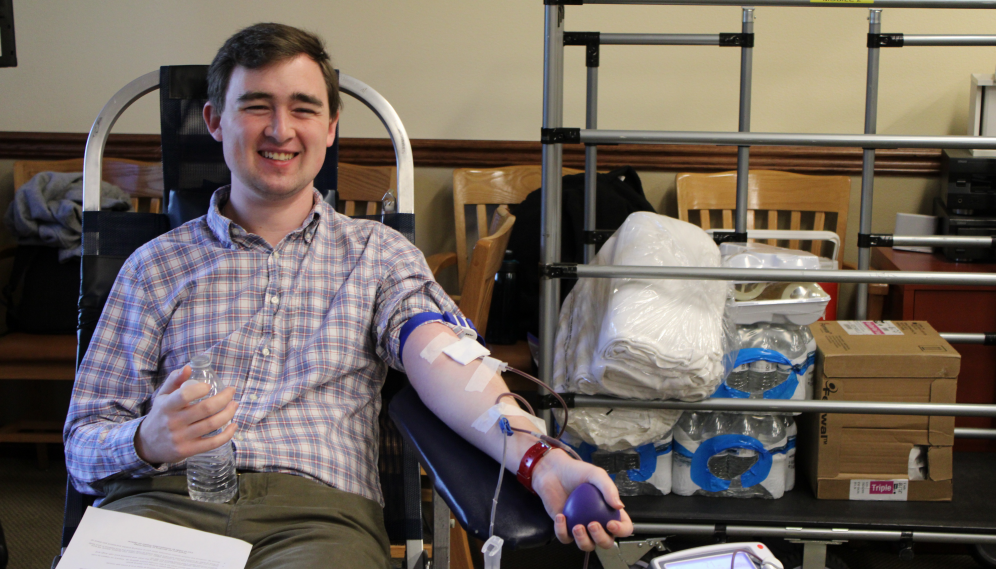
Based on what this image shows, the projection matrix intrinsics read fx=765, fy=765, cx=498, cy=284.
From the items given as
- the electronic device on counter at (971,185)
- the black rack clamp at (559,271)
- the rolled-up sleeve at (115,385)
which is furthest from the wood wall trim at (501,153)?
the rolled-up sleeve at (115,385)

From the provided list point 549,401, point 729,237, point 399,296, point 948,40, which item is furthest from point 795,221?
point 399,296

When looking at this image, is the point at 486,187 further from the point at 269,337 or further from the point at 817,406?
the point at 269,337

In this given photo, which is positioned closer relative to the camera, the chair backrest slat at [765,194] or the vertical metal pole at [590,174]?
the vertical metal pole at [590,174]

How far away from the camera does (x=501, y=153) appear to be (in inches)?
104

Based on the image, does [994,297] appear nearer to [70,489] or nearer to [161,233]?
[161,233]

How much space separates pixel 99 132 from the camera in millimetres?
1371

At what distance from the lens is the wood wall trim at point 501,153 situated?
102 inches

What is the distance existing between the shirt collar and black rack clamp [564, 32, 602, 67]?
72 cm

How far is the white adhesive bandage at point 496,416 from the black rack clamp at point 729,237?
113cm

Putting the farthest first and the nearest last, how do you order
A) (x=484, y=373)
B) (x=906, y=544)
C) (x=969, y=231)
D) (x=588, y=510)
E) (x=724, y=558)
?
1. (x=969, y=231)
2. (x=906, y=544)
3. (x=724, y=558)
4. (x=484, y=373)
5. (x=588, y=510)

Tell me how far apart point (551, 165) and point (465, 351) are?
2.26ft

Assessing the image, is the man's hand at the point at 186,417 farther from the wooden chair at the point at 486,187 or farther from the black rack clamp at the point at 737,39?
the wooden chair at the point at 486,187

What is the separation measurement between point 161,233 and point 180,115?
23 cm

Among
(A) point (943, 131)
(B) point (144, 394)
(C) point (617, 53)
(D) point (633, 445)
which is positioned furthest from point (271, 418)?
(A) point (943, 131)
